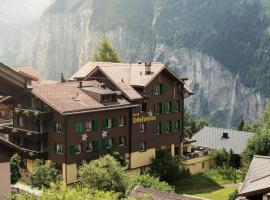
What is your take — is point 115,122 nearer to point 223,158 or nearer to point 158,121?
point 158,121

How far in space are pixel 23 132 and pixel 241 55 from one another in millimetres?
131310

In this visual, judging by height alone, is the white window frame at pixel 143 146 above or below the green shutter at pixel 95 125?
below

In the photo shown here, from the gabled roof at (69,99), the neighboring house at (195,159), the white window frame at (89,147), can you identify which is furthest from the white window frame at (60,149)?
the neighboring house at (195,159)

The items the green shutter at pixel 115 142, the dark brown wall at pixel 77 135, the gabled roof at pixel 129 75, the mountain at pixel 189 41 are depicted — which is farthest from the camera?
the mountain at pixel 189 41

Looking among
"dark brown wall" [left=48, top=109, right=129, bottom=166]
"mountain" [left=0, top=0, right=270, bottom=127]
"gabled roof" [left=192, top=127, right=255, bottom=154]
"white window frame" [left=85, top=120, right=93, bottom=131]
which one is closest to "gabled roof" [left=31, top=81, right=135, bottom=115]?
"dark brown wall" [left=48, top=109, right=129, bottom=166]

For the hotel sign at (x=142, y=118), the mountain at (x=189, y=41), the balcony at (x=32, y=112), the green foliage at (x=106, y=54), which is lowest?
the hotel sign at (x=142, y=118)

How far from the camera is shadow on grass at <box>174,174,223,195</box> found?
49.0 meters

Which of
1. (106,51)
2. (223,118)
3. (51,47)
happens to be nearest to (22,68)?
(106,51)

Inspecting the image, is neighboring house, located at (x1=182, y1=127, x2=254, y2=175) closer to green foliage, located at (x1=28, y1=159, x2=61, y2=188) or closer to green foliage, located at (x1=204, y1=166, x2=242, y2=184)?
green foliage, located at (x1=204, y1=166, x2=242, y2=184)

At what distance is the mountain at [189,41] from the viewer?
160500 mm

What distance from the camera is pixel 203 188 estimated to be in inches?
1978

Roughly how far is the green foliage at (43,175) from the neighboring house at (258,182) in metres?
17.6

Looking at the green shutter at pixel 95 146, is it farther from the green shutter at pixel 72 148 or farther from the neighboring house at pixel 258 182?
the neighboring house at pixel 258 182

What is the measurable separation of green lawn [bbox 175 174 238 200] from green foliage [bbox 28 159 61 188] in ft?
38.3
